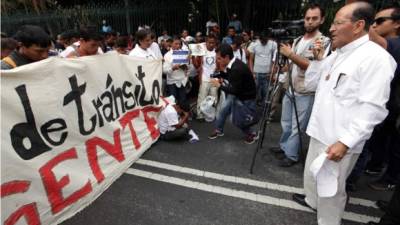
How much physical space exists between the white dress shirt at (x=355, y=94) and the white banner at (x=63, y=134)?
2.27 meters

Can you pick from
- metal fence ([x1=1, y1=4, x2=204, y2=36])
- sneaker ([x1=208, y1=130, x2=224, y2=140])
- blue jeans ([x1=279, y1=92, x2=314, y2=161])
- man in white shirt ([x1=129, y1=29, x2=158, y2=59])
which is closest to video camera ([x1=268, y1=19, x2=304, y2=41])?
blue jeans ([x1=279, y1=92, x2=314, y2=161])

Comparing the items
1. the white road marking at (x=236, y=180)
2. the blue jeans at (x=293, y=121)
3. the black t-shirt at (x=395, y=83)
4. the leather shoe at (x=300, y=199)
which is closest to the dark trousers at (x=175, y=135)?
the white road marking at (x=236, y=180)

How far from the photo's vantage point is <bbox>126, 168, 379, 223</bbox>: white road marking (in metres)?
2.93

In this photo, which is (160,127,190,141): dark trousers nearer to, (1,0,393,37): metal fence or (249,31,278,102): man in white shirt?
(249,31,278,102): man in white shirt

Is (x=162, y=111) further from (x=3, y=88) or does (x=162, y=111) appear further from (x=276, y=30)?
(x=3, y=88)

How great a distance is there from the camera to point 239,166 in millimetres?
3896

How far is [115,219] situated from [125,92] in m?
1.68

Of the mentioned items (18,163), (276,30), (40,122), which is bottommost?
(18,163)

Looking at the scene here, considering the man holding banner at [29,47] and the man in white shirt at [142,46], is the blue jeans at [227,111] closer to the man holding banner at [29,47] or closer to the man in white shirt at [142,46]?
the man in white shirt at [142,46]

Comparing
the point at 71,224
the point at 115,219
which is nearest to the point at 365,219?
the point at 115,219

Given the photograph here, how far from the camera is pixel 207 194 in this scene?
127 inches

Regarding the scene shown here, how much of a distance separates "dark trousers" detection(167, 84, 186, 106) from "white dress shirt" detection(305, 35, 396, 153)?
3.52 meters

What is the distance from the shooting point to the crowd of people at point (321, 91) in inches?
87.4

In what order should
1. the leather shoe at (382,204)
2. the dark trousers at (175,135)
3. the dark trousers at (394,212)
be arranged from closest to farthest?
the dark trousers at (394,212) → the leather shoe at (382,204) → the dark trousers at (175,135)
